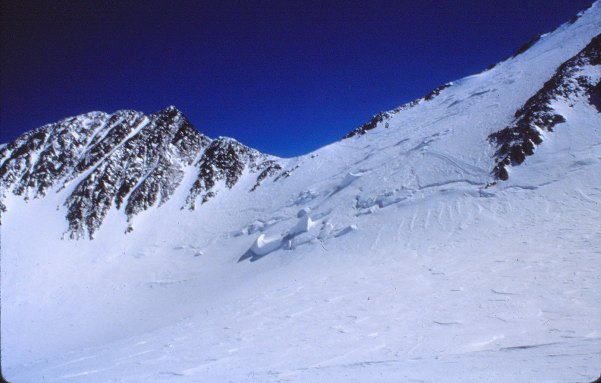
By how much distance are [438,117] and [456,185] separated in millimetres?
18231

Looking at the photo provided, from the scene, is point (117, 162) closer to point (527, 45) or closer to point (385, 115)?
point (385, 115)

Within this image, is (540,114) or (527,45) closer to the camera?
(540,114)

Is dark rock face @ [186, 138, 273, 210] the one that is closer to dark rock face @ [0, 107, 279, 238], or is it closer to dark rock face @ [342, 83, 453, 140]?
dark rock face @ [0, 107, 279, 238]

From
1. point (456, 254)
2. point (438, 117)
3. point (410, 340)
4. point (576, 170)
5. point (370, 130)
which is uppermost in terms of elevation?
point (370, 130)

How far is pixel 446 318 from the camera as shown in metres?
10.3

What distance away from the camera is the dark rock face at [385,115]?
49.8 meters

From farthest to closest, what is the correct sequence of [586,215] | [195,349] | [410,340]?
[586,215] → [195,349] → [410,340]

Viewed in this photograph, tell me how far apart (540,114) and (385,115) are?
28.1 meters

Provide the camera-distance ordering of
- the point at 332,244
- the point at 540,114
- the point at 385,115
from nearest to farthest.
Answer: the point at 332,244
the point at 540,114
the point at 385,115

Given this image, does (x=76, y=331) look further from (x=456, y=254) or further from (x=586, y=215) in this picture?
(x=586, y=215)

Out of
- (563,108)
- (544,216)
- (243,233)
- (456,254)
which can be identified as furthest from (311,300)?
(563,108)

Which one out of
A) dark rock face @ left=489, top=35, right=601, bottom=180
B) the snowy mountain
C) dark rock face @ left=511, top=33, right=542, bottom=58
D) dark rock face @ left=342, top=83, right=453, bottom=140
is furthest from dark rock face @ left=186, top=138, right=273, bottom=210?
dark rock face @ left=511, top=33, right=542, bottom=58

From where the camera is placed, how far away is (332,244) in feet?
78.8

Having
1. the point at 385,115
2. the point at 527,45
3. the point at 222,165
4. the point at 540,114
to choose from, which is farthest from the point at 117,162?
the point at 527,45
